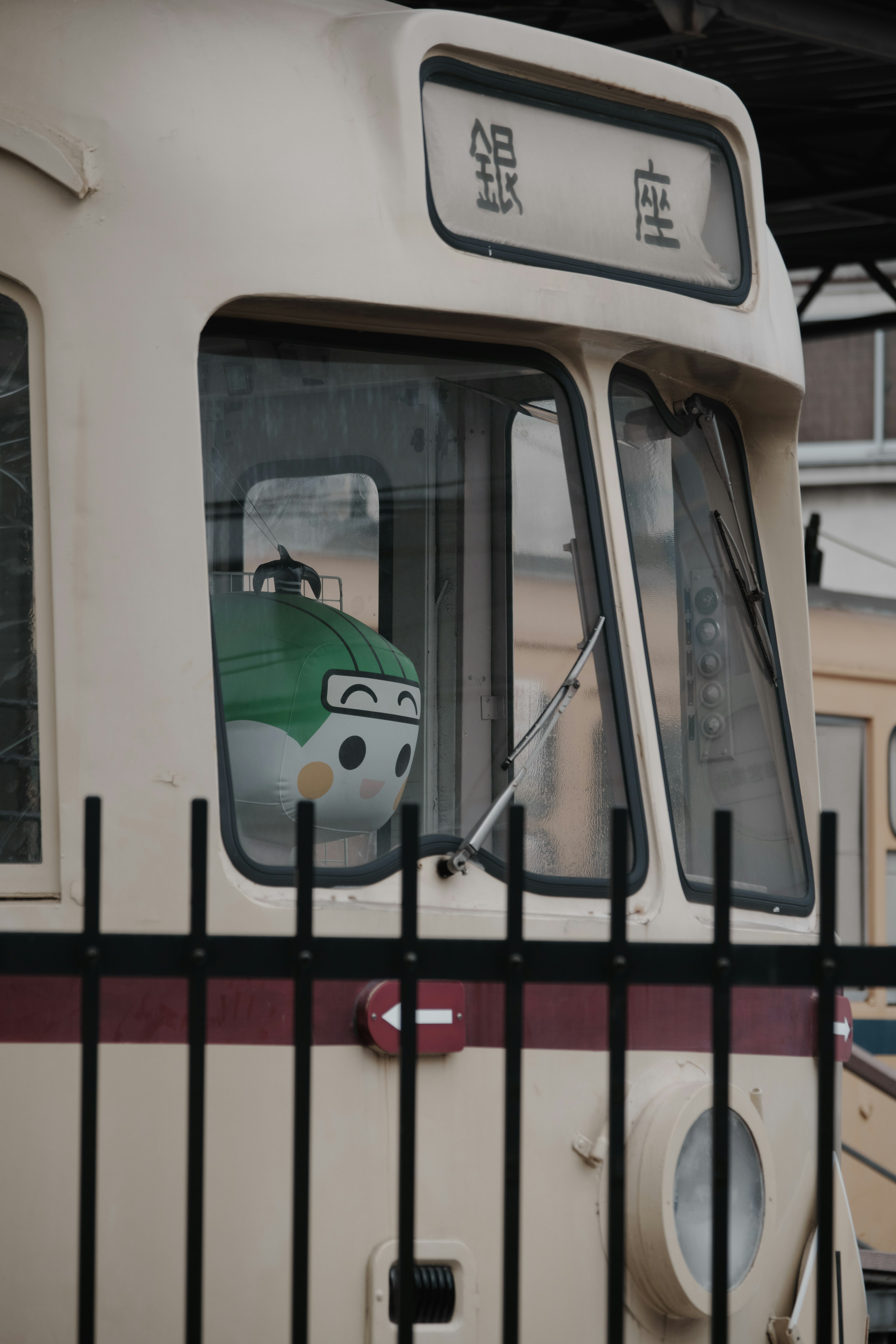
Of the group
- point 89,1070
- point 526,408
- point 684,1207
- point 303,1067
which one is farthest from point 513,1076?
point 526,408

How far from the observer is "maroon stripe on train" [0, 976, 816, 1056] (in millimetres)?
2482

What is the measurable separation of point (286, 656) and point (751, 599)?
1.16 meters

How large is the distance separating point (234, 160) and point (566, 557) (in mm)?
955

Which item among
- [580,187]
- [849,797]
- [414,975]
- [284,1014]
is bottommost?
[849,797]

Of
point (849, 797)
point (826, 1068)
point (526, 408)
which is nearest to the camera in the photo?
point (826, 1068)

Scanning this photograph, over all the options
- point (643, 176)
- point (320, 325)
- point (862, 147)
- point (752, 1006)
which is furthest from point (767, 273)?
point (862, 147)

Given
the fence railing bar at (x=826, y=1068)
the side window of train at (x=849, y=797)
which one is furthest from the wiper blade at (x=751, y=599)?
the side window of train at (x=849, y=797)

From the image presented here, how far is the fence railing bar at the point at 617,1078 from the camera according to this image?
5.69 feet

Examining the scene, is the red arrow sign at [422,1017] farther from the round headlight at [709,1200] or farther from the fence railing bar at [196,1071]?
the fence railing bar at [196,1071]

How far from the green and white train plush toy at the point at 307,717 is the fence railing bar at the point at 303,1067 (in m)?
0.96

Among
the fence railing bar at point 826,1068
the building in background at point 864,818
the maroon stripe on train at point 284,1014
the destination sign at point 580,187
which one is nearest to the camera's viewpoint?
the fence railing bar at point 826,1068

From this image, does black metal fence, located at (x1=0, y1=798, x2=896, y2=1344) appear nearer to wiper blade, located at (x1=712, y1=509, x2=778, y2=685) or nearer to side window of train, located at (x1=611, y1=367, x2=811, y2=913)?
side window of train, located at (x1=611, y1=367, x2=811, y2=913)

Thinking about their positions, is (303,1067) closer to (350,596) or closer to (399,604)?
(350,596)

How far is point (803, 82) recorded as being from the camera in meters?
8.28
